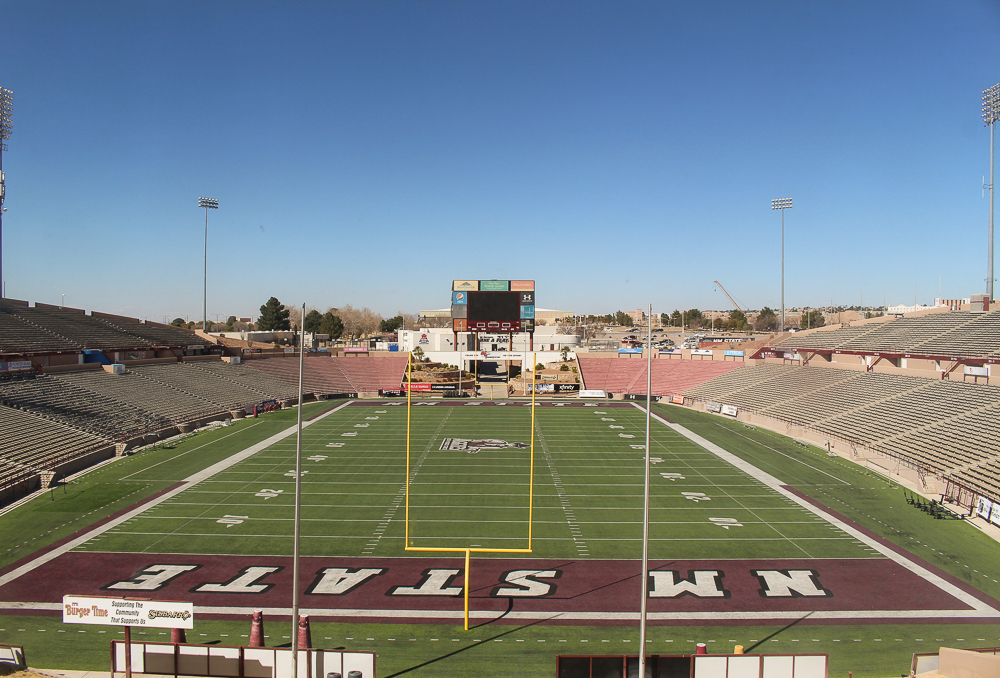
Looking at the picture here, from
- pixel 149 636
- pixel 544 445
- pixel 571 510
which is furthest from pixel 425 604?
pixel 544 445

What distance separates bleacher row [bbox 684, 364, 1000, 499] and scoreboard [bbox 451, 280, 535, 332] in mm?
17407

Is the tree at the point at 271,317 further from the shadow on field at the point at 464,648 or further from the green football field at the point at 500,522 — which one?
the shadow on field at the point at 464,648

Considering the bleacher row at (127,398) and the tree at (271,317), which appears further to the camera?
the tree at (271,317)

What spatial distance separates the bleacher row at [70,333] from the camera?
3562cm

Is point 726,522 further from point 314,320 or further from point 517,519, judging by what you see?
point 314,320

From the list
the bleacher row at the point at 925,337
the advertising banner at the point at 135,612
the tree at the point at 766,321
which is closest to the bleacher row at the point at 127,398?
the advertising banner at the point at 135,612

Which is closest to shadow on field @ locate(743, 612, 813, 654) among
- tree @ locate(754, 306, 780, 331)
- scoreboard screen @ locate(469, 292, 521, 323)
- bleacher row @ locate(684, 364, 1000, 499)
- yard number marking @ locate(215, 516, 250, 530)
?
bleacher row @ locate(684, 364, 1000, 499)

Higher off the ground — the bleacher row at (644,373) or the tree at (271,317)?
the tree at (271,317)

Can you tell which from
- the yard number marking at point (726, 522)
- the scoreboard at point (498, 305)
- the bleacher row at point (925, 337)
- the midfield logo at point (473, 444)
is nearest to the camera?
the yard number marking at point (726, 522)

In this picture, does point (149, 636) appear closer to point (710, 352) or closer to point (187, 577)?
point (187, 577)

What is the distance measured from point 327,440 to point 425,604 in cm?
1998

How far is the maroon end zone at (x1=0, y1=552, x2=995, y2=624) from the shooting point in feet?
41.6

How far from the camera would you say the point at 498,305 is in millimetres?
47844

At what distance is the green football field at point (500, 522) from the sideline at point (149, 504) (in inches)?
9.0
